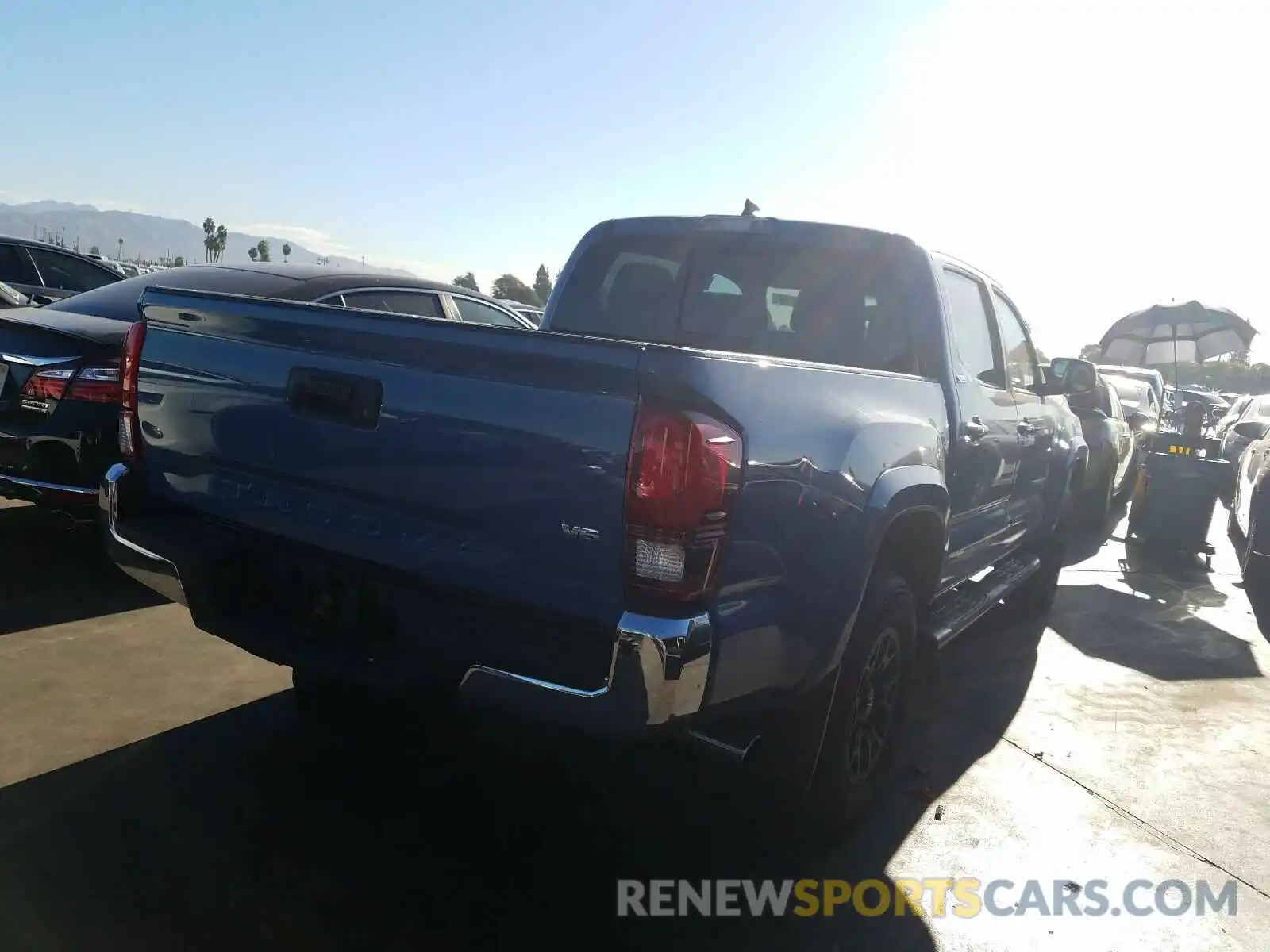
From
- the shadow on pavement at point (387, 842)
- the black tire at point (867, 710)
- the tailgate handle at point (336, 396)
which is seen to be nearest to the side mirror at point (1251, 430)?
the shadow on pavement at point (387, 842)

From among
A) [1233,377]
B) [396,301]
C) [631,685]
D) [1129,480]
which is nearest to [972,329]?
[631,685]

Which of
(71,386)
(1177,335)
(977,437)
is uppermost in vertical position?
(1177,335)

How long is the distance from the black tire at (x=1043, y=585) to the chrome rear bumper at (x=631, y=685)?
14.9 ft

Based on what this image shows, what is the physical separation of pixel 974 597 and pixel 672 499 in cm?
273

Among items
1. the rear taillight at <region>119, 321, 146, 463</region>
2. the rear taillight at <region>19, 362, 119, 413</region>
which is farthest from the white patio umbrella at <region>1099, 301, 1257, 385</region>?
the rear taillight at <region>119, 321, 146, 463</region>

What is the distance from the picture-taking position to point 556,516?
2.16m

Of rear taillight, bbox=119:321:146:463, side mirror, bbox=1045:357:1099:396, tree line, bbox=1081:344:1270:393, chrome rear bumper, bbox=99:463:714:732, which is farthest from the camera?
tree line, bbox=1081:344:1270:393

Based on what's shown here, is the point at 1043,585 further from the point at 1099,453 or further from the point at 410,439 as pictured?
the point at 410,439

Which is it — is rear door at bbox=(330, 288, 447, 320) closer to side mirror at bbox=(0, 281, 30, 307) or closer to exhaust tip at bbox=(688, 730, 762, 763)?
A: side mirror at bbox=(0, 281, 30, 307)

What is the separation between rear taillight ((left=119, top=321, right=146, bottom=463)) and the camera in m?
2.95

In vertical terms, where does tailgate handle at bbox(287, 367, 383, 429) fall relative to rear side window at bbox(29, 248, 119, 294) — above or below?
above

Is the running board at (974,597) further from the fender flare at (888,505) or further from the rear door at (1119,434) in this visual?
the rear door at (1119,434)

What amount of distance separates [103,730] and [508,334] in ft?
7.74

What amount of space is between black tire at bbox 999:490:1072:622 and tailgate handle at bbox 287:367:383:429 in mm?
4793
